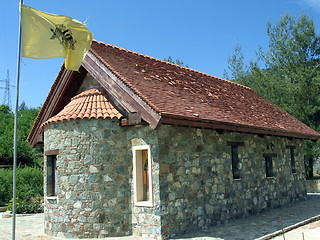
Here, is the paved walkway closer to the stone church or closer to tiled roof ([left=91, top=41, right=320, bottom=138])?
the stone church

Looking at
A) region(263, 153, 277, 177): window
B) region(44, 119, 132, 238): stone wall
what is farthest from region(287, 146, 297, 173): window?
region(44, 119, 132, 238): stone wall

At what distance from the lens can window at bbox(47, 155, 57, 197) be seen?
1105 cm

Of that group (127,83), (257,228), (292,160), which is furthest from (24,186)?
(292,160)

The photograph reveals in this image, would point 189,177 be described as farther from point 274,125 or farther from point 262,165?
point 274,125

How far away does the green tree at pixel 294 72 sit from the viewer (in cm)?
2402

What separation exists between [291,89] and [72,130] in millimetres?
Result: 18624

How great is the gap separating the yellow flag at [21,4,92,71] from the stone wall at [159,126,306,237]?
3.10 metres

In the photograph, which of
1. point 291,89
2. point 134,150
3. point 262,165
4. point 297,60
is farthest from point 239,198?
point 297,60

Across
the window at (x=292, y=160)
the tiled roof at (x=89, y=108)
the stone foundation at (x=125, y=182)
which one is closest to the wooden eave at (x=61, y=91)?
the tiled roof at (x=89, y=108)

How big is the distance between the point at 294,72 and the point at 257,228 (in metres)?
18.6

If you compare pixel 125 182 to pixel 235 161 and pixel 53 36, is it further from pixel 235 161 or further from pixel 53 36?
pixel 53 36

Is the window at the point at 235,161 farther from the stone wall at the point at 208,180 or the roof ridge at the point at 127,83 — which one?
the roof ridge at the point at 127,83

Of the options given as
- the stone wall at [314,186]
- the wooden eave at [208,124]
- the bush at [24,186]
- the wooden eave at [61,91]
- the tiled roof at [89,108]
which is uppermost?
the wooden eave at [61,91]

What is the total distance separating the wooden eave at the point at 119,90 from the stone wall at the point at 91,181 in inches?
31.5
